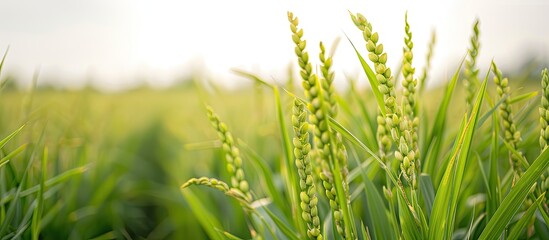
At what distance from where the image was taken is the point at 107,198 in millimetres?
1826

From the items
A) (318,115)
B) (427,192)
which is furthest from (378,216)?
(318,115)

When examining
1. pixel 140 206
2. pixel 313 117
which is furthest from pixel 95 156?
pixel 313 117

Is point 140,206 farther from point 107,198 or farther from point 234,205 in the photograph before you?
point 234,205

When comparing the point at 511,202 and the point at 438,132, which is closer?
the point at 511,202

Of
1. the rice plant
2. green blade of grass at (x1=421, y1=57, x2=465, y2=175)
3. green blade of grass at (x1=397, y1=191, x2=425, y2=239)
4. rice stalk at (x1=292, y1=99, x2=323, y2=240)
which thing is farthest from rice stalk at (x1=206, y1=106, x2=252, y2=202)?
green blade of grass at (x1=421, y1=57, x2=465, y2=175)

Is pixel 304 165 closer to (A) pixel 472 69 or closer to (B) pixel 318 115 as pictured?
(B) pixel 318 115

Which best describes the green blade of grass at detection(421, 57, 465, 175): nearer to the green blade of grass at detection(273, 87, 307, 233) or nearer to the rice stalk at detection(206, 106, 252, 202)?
the green blade of grass at detection(273, 87, 307, 233)

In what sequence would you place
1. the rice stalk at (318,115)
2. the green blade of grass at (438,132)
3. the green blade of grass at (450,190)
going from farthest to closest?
the green blade of grass at (438,132) < the green blade of grass at (450,190) < the rice stalk at (318,115)

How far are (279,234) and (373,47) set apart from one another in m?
0.46

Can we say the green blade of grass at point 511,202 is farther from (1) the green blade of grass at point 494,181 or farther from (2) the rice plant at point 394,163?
(1) the green blade of grass at point 494,181

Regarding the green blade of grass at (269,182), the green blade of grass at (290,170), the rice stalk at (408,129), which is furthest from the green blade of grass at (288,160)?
the rice stalk at (408,129)

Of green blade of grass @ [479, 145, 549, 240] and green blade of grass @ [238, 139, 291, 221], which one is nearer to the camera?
green blade of grass @ [479, 145, 549, 240]

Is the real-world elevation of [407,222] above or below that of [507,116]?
below

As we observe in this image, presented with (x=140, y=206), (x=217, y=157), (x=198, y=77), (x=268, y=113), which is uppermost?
(x=198, y=77)
